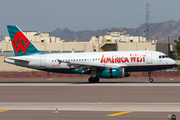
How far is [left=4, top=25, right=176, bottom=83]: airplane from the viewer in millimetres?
43812

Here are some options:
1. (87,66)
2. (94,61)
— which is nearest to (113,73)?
(87,66)

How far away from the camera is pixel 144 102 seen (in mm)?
23828

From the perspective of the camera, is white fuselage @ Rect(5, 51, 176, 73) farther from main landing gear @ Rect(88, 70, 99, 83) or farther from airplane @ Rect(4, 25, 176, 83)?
main landing gear @ Rect(88, 70, 99, 83)

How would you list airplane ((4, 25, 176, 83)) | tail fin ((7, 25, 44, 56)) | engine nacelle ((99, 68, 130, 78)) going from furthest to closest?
tail fin ((7, 25, 44, 56))
airplane ((4, 25, 176, 83))
engine nacelle ((99, 68, 130, 78))

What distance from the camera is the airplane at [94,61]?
43.8 metres

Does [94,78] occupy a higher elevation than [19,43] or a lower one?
lower

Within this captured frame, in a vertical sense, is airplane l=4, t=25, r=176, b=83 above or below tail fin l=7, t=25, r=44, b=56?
below

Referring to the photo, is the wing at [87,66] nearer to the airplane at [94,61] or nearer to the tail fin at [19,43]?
the airplane at [94,61]

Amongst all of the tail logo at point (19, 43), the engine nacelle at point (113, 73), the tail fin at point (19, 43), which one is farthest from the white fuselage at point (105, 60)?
Answer: the tail logo at point (19, 43)

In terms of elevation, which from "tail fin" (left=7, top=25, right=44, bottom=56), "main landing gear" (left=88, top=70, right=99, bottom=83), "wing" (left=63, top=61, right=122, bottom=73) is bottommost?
"main landing gear" (left=88, top=70, right=99, bottom=83)

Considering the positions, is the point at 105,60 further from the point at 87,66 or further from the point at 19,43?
the point at 19,43

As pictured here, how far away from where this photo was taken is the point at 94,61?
45594mm

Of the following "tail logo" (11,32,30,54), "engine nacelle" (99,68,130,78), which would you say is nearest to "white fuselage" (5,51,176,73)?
"engine nacelle" (99,68,130,78)

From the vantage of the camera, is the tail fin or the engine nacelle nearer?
the engine nacelle
